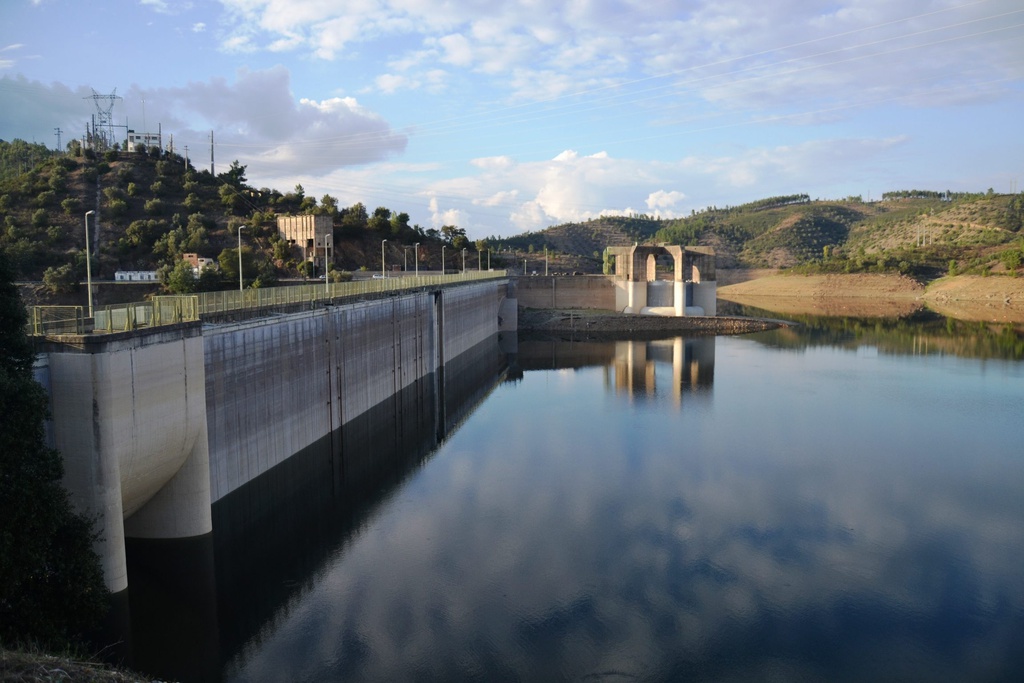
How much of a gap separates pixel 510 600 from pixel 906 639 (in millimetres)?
9088

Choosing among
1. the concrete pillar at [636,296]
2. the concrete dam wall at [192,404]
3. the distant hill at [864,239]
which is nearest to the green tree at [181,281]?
the concrete dam wall at [192,404]

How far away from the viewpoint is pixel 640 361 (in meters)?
62.6

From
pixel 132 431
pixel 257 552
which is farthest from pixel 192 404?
pixel 257 552

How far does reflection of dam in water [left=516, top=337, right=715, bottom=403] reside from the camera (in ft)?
166

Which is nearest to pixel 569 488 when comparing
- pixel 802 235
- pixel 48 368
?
pixel 48 368

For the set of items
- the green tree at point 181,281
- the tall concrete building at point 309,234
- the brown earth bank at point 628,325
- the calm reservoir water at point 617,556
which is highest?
the tall concrete building at point 309,234

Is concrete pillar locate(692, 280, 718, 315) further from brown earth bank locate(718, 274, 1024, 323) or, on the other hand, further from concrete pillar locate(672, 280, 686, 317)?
brown earth bank locate(718, 274, 1024, 323)

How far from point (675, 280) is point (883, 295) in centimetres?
4737

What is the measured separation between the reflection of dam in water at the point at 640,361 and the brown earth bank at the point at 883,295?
3872 cm

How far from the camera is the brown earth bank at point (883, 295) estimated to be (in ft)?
329

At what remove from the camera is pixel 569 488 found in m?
27.9

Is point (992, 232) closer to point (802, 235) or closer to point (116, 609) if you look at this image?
point (802, 235)

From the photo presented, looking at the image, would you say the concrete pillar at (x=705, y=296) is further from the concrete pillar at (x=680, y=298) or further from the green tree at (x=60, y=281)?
the green tree at (x=60, y=281)

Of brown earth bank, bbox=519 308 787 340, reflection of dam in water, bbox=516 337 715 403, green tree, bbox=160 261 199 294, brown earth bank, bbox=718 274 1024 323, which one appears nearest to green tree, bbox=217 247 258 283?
green tree, bbox=160 261 199 294
